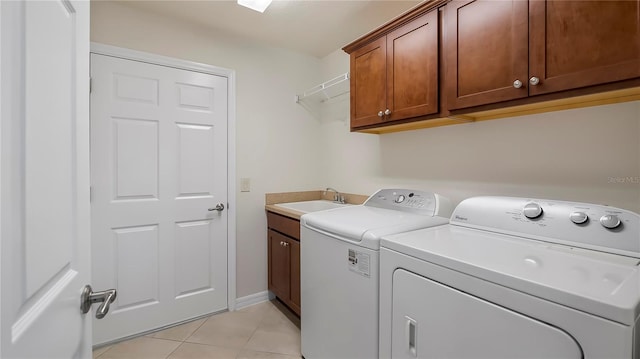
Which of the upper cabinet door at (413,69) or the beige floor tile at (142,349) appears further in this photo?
the beige floor tile at (142,349)

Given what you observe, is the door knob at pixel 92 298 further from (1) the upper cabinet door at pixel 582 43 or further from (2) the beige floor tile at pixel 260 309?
(2) the beige floor tile at pixel 260 309

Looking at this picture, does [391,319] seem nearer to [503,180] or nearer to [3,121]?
[503,180]

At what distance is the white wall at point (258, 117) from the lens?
2.18 metres

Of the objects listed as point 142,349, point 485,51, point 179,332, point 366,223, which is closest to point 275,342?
point 179,332

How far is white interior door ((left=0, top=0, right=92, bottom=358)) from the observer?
0.41 meters

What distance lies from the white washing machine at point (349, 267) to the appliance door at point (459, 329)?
15cm

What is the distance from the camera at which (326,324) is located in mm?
1531

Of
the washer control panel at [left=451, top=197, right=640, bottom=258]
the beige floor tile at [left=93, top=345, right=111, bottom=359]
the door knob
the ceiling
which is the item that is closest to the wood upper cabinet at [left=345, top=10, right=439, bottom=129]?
the ceiling

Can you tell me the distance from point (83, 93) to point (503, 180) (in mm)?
1816

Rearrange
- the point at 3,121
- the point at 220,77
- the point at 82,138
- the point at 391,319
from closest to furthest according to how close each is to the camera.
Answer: the point at 3,121
the point at 82,138
the point at 391,319
the point at 220,77

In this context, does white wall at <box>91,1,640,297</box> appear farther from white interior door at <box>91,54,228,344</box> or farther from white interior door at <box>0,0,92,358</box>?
white interior door at <box>0,0,92,358</box>

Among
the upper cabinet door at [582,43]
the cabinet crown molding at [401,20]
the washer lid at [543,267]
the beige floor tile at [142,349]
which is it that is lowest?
the beige floor tile at [142,349]

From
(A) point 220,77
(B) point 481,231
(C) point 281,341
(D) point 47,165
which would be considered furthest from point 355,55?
(C) point 281,341

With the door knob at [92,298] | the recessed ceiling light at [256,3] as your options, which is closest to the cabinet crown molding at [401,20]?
the recessed ceiling light at [256,3]
